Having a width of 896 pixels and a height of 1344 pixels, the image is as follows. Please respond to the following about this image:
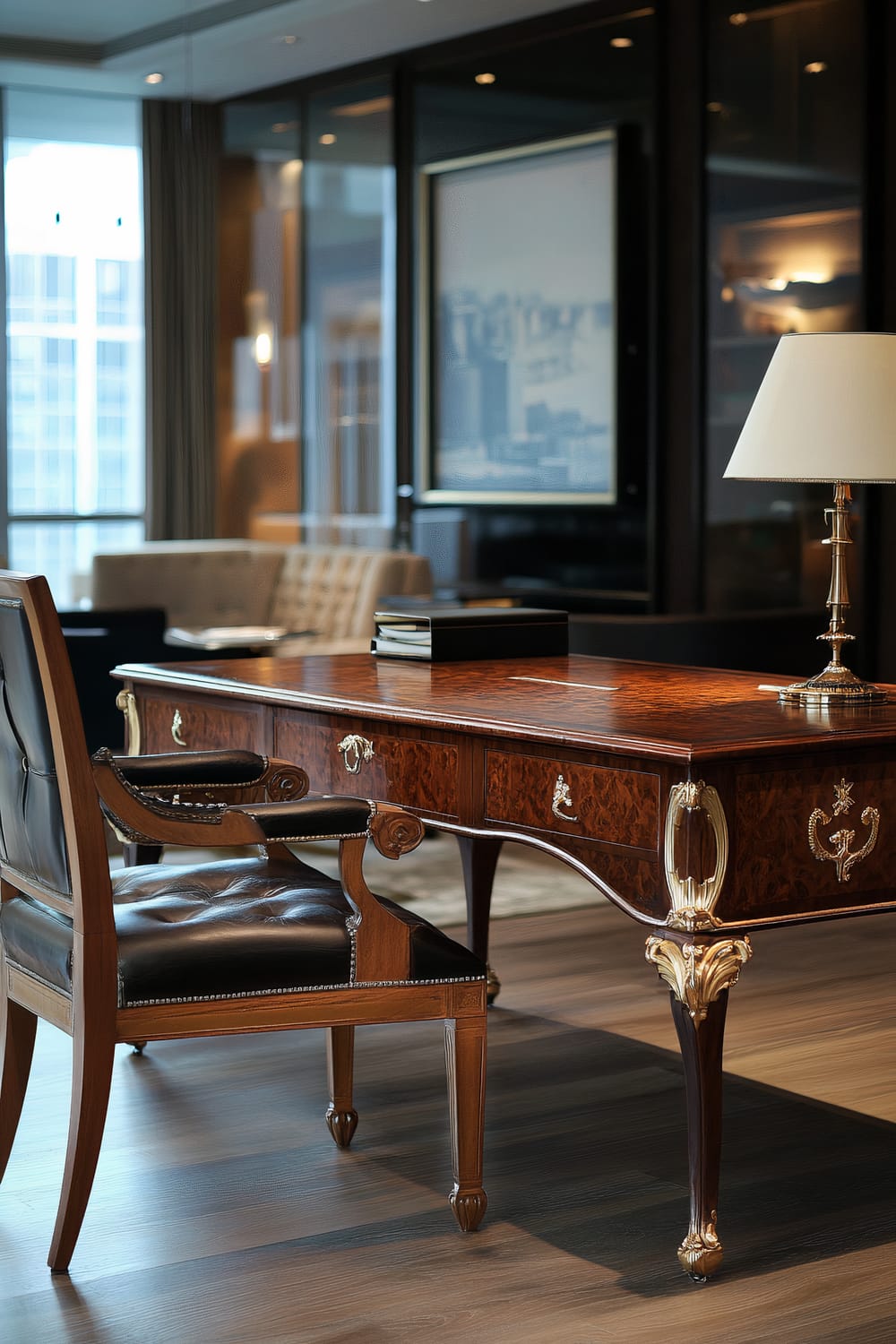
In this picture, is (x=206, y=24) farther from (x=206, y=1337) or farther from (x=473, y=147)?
(x=206, y=1337)

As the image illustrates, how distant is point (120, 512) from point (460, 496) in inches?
103

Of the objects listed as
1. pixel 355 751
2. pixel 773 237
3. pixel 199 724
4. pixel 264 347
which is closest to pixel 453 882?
pixel 199 724

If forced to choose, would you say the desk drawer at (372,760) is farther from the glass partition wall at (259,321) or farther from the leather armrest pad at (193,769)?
the glass partition wall at (259,321)

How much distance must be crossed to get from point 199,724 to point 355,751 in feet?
1.87

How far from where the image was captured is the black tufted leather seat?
7.54 feet

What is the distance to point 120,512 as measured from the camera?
9531 millimetres

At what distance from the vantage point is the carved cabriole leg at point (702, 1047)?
7.35 ft

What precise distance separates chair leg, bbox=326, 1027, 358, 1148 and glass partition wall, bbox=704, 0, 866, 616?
3.60 metres

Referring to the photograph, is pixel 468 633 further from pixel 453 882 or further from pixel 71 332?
pixel 71 332

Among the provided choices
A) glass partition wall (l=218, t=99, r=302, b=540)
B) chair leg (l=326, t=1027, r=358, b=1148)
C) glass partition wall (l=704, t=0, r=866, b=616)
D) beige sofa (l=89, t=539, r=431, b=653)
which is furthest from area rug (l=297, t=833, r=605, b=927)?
glass partition wall (l=218, t=99, r=302, b=540)

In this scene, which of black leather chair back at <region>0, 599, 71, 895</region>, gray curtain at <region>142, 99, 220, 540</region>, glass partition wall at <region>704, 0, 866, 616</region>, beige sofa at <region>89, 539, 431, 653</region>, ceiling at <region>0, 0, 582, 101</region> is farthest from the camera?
gray curtain at <region>142, 99, 220, 540</region>

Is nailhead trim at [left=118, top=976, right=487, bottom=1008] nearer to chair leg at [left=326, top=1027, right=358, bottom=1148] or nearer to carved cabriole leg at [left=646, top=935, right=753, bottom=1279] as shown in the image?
carved cabriole leg at [left=646, top=935, right=753, bottom=1279]

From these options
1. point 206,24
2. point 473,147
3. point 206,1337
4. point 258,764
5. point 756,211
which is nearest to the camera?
point 206,1337

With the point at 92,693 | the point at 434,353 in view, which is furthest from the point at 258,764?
the point at 434,353
